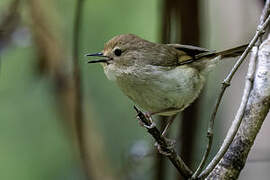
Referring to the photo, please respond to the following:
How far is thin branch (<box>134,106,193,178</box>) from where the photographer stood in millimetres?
2480

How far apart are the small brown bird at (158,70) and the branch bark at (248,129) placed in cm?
82

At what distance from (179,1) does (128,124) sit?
2.18 m

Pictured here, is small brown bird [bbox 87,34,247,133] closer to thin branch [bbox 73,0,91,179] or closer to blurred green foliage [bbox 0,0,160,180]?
thin branch [bbox 73,0,91,179]

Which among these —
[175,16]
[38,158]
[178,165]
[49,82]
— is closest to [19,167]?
[38,158]

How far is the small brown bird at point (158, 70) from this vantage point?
325cm

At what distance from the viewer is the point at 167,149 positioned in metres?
2.55

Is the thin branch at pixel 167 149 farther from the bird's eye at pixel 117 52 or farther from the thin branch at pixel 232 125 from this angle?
the bird's eye at pixel 117 52

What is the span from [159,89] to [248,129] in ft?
2.96

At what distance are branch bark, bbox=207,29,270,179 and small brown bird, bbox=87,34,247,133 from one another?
0.82m

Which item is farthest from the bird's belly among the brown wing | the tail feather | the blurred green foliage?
the blurred green foliage

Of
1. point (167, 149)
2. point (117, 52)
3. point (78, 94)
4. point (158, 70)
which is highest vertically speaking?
point (117, 52)

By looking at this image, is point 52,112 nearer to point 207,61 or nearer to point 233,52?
point 207,61

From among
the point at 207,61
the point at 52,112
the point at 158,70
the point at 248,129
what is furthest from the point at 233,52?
the point at 52,112

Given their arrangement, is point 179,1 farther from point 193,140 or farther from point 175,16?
point 193,140
